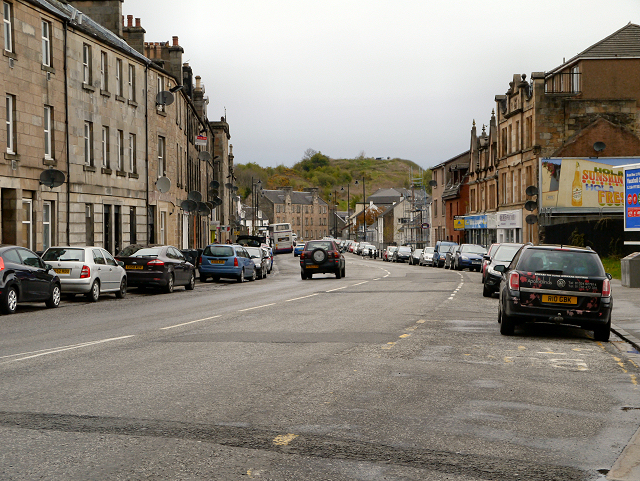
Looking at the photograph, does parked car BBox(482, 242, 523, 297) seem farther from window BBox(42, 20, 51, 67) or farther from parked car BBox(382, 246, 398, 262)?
parked car BBox(382, 246, 398, 262)

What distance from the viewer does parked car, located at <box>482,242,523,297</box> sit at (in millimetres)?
23797

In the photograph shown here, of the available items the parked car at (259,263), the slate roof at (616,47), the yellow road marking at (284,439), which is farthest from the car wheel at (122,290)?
the slate roof at (616,47)

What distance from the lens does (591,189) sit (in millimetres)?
54062

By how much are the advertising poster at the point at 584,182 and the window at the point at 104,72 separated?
31111 millimetres

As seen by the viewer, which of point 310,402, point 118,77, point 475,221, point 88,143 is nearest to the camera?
point 310,402

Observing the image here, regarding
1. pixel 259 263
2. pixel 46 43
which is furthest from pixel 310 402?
pixel 259 263

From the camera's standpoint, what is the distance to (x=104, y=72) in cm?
3503

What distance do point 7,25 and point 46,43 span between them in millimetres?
2881

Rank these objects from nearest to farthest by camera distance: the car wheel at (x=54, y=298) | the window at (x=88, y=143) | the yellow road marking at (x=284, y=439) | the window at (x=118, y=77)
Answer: the yellow road marking at (x=284, y=439) < the car wheel at (x=54, y=298) < the window at (x=88, y=143) < the window at (x=118, y=77)

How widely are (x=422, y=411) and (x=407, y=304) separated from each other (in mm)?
13703

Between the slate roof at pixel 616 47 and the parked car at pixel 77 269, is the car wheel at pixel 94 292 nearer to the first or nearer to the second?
the parked car at pixel 77 269

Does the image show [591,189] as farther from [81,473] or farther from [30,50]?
[81,473]

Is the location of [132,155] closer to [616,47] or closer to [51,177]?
[51,177]

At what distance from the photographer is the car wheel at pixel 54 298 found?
65.5 ft
